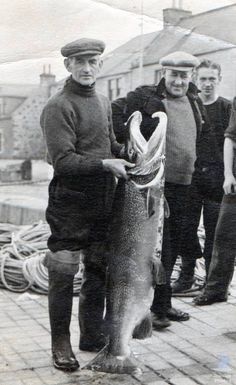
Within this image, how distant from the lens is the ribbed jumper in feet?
17.5

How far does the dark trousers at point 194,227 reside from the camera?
20.7ft

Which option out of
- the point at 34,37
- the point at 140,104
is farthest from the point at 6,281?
the point at 34,37

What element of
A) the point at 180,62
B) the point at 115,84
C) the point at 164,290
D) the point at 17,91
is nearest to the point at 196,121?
the point at 180,62

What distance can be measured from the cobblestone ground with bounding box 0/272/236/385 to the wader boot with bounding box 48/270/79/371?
96 millimetres

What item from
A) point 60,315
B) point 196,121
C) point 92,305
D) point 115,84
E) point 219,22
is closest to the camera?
point 60,315

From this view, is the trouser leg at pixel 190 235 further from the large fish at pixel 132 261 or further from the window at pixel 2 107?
the window at pixel 2 107

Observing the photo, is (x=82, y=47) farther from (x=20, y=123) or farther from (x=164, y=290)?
(x=20, y=123)

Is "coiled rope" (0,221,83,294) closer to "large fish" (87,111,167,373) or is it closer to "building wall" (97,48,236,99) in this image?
"large fish" (87,111,167,373)

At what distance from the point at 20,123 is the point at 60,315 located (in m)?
50.8

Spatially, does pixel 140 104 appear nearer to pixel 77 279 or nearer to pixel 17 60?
pixel 17 60

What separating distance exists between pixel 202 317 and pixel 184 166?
1327 mm

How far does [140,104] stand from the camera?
5129 millimetres

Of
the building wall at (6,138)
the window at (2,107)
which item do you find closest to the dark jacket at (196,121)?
the building wall at (6,138)

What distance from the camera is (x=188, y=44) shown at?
9.82m
